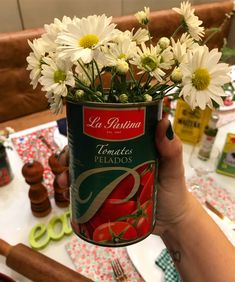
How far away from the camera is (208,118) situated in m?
1.14

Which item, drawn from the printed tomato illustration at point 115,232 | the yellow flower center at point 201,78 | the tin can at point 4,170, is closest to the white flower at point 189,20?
the yellow flower center at point 201,78

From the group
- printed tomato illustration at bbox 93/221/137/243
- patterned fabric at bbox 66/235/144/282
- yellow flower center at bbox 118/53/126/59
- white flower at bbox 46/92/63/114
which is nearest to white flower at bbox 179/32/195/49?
yellow flower center at bbox 118/53/126/59

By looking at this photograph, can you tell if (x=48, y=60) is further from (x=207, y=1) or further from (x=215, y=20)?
(x=207, y=1)

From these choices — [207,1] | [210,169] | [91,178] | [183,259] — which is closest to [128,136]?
[91,178]

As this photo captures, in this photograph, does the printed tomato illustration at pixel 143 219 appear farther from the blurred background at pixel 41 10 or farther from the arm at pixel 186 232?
the blurred background at pixel 41 10

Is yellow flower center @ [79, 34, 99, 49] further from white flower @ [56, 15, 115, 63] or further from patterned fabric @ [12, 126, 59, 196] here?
patterned fabric @ [12, 126, 59, 196]

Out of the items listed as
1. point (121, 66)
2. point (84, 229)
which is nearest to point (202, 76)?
point (121, 66)

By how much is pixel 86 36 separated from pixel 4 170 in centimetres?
71

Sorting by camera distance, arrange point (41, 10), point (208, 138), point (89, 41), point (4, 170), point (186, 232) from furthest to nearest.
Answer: point (41, 10)
point (208, 138)
point (4, 170)
point (186, 232)
point (89, 41)

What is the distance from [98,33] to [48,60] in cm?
8

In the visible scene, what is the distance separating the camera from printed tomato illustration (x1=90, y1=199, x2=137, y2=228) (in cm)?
49

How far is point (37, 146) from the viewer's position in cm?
117

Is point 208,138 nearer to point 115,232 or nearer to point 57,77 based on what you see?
point 115,232

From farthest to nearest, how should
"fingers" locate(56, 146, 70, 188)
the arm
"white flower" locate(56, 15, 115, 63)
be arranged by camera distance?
"fingers" locate(56, 146, 70, 188) → the arm → "white flower" locate(56, 15, 115, 63)
